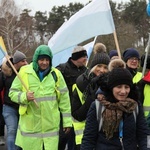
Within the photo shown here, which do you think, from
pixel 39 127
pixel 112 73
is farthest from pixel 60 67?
pixel 112 73

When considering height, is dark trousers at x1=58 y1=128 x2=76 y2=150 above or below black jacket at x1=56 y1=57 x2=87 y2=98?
below

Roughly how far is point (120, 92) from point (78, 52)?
2374mm

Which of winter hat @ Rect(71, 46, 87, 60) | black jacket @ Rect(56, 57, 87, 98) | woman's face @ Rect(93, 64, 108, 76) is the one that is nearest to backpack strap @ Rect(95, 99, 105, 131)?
woman's face @ Rect(93, 64, 108, 76)

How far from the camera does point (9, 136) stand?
6434 mm

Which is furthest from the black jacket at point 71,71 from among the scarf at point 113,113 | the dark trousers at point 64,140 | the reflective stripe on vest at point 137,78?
the scarf at point 113,113

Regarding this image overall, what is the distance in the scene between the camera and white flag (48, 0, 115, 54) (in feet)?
19.8

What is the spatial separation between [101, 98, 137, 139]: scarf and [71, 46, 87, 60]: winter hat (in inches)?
93.0

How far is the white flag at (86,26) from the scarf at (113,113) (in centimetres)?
246

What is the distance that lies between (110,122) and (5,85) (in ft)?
11.4

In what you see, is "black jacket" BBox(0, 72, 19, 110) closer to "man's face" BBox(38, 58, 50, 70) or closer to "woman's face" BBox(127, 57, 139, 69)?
"man's face" BBox(38, 58, 50, 70)

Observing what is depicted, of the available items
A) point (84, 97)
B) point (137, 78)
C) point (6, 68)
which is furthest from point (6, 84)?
point (137, 78)

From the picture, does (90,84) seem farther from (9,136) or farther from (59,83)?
(9,136)

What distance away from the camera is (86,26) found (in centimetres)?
618

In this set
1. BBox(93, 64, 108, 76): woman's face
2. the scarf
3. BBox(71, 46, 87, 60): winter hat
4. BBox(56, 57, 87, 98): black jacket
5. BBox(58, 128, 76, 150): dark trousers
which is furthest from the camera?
BBox(56, 57, 87, 98): black jacket
